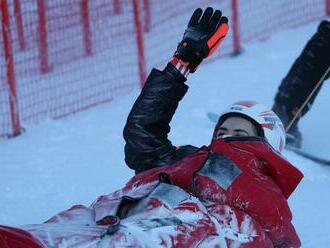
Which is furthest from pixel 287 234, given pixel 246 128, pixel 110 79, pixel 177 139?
pixel 110 79

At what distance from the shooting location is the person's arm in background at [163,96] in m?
3.96

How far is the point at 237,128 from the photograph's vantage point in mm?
4125

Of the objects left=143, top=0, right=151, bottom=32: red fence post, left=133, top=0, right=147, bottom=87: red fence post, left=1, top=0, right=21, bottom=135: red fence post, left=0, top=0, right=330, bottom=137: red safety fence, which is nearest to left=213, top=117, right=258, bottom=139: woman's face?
left=1, top=0, right=21, bottom=135: red fence post

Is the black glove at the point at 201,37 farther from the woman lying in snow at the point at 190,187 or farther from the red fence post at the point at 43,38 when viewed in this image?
the red fence post at the point at 43,38

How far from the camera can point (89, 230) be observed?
10.2ft

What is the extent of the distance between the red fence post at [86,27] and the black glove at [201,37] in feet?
16.7

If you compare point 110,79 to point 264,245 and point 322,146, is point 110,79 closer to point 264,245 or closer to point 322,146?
point 322,146

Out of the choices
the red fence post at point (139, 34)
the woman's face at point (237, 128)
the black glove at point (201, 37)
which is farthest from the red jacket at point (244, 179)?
the red fence post at point (139, 34)

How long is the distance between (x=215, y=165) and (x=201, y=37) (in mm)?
704

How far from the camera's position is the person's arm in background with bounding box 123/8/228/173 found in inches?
156

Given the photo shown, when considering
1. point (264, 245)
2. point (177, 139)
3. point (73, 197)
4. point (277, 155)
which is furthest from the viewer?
point (177, 139)

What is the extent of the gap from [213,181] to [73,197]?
186 cm

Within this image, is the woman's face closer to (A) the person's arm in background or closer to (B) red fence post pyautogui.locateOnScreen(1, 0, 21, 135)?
(A) the person's arm in background

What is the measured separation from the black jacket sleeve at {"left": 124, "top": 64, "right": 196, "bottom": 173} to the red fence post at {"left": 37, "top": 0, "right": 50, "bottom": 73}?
15.3ft
